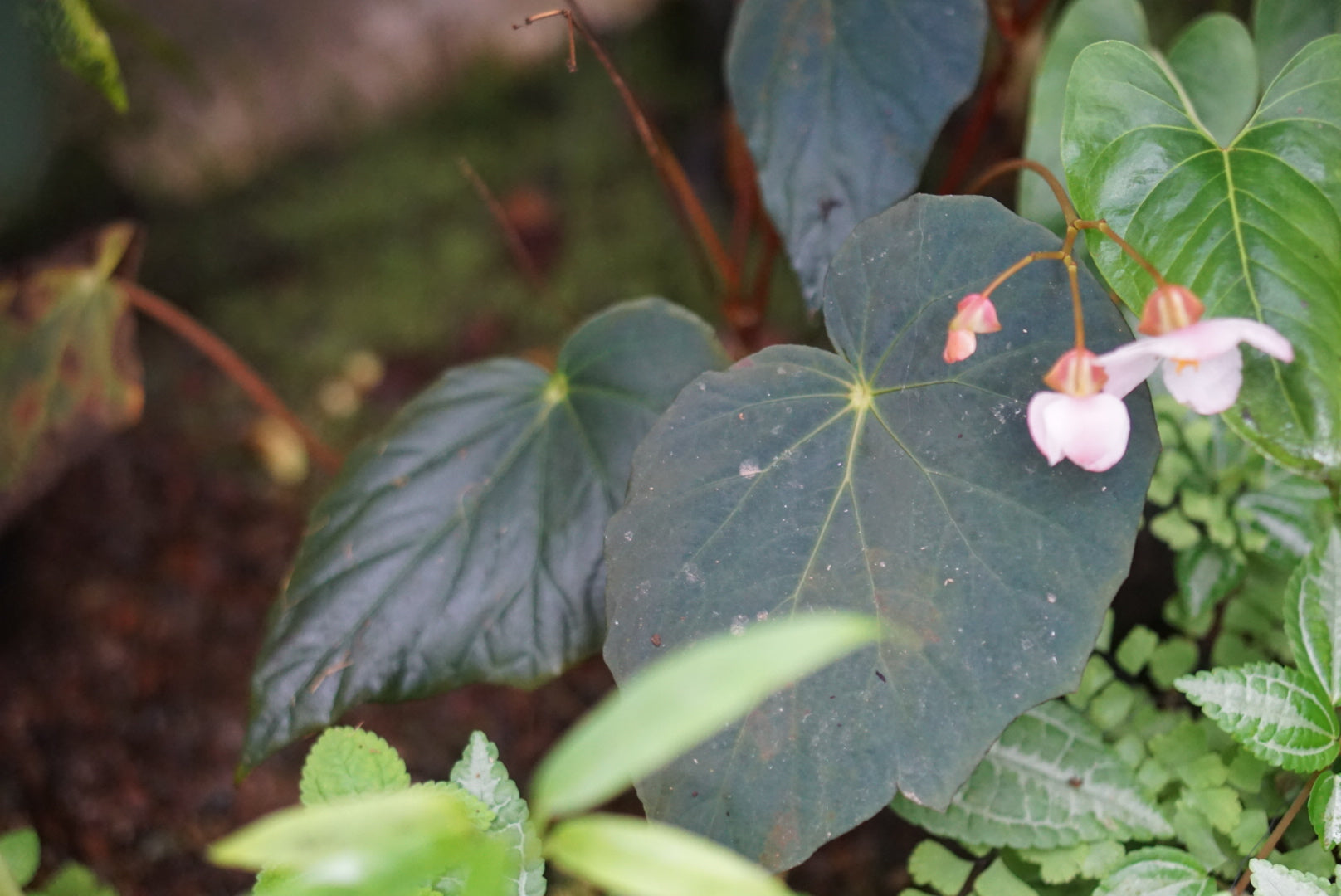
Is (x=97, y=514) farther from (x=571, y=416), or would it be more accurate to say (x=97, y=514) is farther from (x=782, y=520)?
(x=782, y=520)

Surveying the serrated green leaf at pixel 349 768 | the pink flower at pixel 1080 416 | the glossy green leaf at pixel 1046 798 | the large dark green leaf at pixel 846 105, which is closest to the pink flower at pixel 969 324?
the pink flower at pixel 1080 416

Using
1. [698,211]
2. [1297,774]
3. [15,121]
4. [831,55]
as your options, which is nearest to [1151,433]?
[1297,774]

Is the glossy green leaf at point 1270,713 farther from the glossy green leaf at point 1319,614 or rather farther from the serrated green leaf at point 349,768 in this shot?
the serrated green leaf at point 349,768

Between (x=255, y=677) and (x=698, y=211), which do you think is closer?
(x=255, y=677)

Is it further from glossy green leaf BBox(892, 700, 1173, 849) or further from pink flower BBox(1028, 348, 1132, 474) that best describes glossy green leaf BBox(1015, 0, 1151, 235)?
glossy green leaf BBox(892, 700, 1173, 849)

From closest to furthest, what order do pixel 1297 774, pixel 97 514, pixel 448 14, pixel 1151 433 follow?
pixel 1151 433 < pixel 1297 774 < pixel 97 514 < pixel 448 14

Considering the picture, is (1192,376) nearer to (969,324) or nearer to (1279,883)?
(969,324)

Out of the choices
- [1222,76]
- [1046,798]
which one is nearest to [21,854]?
[1046,798]
